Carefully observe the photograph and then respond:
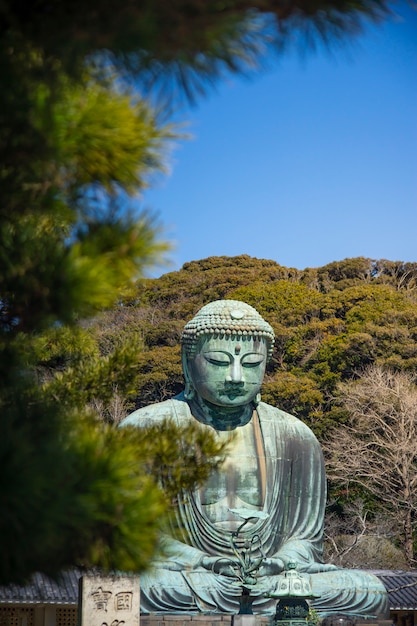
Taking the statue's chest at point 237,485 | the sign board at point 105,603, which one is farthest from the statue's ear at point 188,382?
the sign board at point 105,603

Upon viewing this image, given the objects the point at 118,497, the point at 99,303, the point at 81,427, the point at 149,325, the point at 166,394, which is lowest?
the point at 118,497

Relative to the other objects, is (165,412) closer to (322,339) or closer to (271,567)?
(271,567)

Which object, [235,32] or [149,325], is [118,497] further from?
[149,325]

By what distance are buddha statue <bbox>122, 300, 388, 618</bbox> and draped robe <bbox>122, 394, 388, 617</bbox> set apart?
1 centimetres

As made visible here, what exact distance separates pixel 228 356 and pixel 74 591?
5585mm

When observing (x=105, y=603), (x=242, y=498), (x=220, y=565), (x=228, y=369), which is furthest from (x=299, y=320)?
(x=105, y=603)

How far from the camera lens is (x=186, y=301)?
33.6 m

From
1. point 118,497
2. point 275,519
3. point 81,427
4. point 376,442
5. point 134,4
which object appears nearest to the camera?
point 134,4

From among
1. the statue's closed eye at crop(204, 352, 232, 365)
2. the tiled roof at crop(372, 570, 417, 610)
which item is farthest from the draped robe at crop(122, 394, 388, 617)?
the tiled roof at crop(372, 570, 417, 610)

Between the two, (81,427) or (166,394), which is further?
(166,394)

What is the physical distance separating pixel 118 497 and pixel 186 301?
2897 centimetres

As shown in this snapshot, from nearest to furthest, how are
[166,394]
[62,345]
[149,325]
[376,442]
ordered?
[62,345]
[376,442]
[166,394]
[149,325]

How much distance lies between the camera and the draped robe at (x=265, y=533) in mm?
13094

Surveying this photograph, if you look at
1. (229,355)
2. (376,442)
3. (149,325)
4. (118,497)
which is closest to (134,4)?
(118,497)
